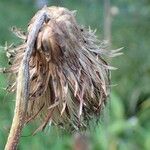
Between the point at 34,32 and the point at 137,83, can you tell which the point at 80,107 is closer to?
the point at 34,32

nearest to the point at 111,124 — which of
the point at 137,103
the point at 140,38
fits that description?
the point at 137,103

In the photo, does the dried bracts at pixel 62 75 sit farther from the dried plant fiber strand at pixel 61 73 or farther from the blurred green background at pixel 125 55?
the blurred green background at pixel 125 55

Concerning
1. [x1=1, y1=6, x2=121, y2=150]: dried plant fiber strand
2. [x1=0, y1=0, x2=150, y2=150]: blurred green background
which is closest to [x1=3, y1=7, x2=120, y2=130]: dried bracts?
[x1=1, y1=6, x2=121, y2=150]: dried plant fiber strand

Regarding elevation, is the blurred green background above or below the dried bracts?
above

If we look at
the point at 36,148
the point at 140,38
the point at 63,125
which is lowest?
the point at 63,125

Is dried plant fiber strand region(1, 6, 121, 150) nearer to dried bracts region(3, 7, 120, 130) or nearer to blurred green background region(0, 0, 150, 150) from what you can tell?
dried bracts region(3, 7, 120, 130)

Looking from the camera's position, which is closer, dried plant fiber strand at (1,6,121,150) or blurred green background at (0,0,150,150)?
dried plant fiber strand at (1,6,121,150)

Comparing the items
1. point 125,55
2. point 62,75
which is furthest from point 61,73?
point 125,55

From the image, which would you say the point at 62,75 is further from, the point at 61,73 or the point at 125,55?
the point at 125,55
